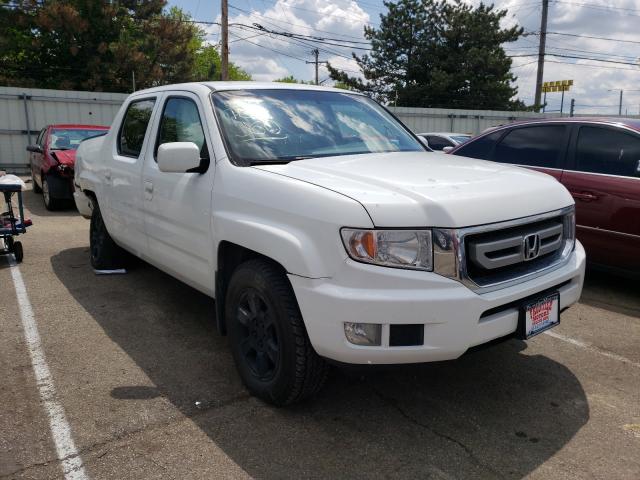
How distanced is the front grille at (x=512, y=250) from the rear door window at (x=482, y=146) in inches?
124

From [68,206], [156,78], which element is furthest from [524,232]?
[156,78]

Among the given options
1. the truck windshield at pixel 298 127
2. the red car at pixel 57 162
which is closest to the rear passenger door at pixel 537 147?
the truck windshield at pixel 298 127

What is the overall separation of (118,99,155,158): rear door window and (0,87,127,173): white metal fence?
564 inches

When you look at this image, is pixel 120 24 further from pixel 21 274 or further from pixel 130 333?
pixel 130 333

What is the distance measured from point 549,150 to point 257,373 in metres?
3.96

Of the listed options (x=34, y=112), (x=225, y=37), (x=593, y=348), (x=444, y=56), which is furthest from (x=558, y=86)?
(x=593, y=348)

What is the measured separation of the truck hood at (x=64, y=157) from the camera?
9.67 meters

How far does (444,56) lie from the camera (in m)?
35.7

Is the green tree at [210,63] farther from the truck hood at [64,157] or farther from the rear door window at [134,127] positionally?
the rear door window at [134,127]

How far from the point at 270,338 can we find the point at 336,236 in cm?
79

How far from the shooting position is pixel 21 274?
579 cm

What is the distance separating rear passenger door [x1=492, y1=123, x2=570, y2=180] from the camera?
18.0 feet

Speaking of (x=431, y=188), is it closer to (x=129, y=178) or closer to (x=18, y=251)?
(x=129, y=178)

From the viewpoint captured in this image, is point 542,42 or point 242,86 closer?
point 242,86
